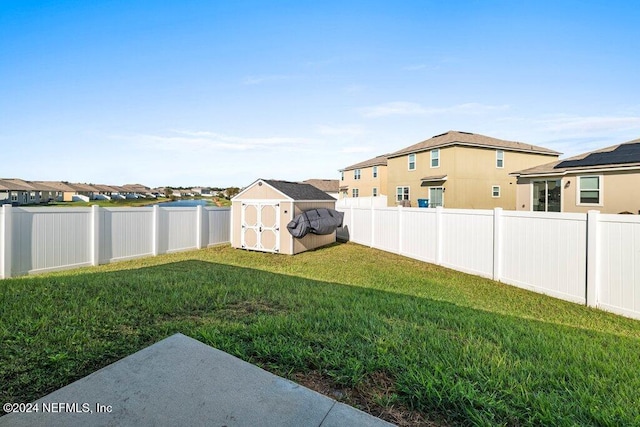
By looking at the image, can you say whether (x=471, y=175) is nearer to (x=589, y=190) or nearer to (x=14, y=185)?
(x=589, y=190)

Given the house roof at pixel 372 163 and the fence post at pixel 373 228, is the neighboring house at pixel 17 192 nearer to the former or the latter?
A: the house roof at pixel 372 163

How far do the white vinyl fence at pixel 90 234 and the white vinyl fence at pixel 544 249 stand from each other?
28.9 ft

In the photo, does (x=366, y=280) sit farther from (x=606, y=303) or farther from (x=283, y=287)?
(x=606, y=303)

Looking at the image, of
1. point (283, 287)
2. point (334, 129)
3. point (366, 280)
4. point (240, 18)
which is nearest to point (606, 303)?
point (366, 280)

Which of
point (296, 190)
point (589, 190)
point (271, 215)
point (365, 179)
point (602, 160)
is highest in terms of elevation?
point (365, 179)

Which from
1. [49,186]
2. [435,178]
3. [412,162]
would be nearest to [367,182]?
[412,162]

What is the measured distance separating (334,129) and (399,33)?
6189mm

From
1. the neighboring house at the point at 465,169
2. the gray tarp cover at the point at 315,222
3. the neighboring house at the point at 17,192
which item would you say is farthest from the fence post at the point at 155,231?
the neighboring house at the point at 17,192

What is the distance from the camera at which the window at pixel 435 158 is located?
2355 cm

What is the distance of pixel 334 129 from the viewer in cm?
1655

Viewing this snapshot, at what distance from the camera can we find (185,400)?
2.19 meters

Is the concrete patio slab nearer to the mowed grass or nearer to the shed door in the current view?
the mowed grass

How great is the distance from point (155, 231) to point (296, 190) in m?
5.63

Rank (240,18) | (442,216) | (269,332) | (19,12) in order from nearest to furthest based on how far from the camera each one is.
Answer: (269,332)
(19,12)
(442,216)
(240,18)
